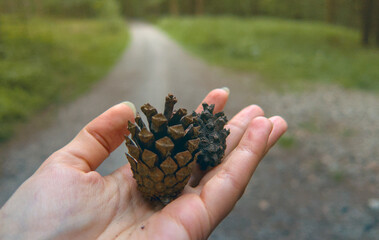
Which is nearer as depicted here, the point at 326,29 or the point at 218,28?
the point at 218,28

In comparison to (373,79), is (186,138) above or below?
above

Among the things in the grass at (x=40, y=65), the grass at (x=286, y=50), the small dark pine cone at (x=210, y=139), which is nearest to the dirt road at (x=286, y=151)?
the grass at (x=40, y=65)

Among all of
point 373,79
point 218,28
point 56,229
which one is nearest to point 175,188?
point 56,229

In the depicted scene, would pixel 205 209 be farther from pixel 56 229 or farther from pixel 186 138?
pixel 56 229

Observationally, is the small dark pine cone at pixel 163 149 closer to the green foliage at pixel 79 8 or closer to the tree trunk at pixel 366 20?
the green foliage at pixel 79 8

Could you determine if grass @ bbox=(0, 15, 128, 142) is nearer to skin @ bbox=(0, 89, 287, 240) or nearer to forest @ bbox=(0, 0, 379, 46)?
forest @ bbox=(0, 0, 379, 46)

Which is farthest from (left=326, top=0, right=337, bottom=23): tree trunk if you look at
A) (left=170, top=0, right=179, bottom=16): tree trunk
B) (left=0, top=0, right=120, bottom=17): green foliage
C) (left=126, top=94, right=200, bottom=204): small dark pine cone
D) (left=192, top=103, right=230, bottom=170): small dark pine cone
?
(left=126, top=94, right=200, bottom=204): small dark pine cone
